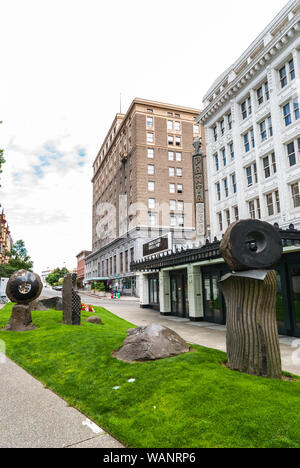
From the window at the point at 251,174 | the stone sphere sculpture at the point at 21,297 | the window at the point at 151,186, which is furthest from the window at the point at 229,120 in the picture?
the window at the point at 151,186

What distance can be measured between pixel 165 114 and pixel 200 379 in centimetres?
5593

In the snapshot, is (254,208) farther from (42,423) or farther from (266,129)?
(42,423)

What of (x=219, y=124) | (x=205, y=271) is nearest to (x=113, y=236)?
(x=219, y=124)

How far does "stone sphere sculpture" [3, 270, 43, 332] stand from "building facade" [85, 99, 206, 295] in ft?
116

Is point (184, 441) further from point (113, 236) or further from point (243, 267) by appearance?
point (113, 236)

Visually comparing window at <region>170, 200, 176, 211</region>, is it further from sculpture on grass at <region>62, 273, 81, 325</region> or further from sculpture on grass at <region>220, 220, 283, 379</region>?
sculpture on grass at <region>220, 220, 283, 379</region>

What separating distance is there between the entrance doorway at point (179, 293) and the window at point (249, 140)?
10.5 meters

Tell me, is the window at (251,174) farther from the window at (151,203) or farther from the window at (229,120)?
the window at (151,203)

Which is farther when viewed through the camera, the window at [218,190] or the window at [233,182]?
the window at [218,190]

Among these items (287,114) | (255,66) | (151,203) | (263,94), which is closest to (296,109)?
(287,114)

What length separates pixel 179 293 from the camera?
2245 cm

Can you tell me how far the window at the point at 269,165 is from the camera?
19922 millimetres

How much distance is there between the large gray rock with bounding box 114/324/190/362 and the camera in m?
7.29
